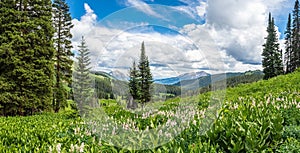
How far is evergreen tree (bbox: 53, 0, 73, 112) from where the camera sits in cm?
2806

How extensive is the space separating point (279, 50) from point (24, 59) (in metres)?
40.9

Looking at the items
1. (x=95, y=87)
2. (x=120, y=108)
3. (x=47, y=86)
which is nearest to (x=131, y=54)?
(x=95, y=87)

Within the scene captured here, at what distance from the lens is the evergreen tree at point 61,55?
28062mm

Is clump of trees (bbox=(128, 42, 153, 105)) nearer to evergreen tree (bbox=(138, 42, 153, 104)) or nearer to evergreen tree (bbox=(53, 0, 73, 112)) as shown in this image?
evergreen tree (bbox=(138, 42, 153, 104))

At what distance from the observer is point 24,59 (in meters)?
22.7

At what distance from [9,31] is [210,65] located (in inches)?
834

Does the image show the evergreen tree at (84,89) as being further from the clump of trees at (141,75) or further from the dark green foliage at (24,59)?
the dark green foliage at (24,59)

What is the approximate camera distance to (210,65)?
18.5 ft

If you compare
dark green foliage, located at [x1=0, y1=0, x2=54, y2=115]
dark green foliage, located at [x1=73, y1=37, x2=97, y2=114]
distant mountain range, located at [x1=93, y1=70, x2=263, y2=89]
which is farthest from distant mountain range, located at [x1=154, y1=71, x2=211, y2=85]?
dark green foliage, located at [x1=0, y1=0, x2=54, y2=115]

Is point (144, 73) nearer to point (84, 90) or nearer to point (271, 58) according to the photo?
point (84, 90)

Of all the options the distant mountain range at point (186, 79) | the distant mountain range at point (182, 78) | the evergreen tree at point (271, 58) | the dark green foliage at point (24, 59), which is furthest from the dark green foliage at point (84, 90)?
the evergreen tree at point (271, 58)

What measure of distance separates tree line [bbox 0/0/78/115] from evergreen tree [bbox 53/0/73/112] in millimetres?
3338

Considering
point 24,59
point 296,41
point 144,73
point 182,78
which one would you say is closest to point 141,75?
point 144,73

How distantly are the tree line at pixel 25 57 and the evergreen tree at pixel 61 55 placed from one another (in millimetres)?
3338
